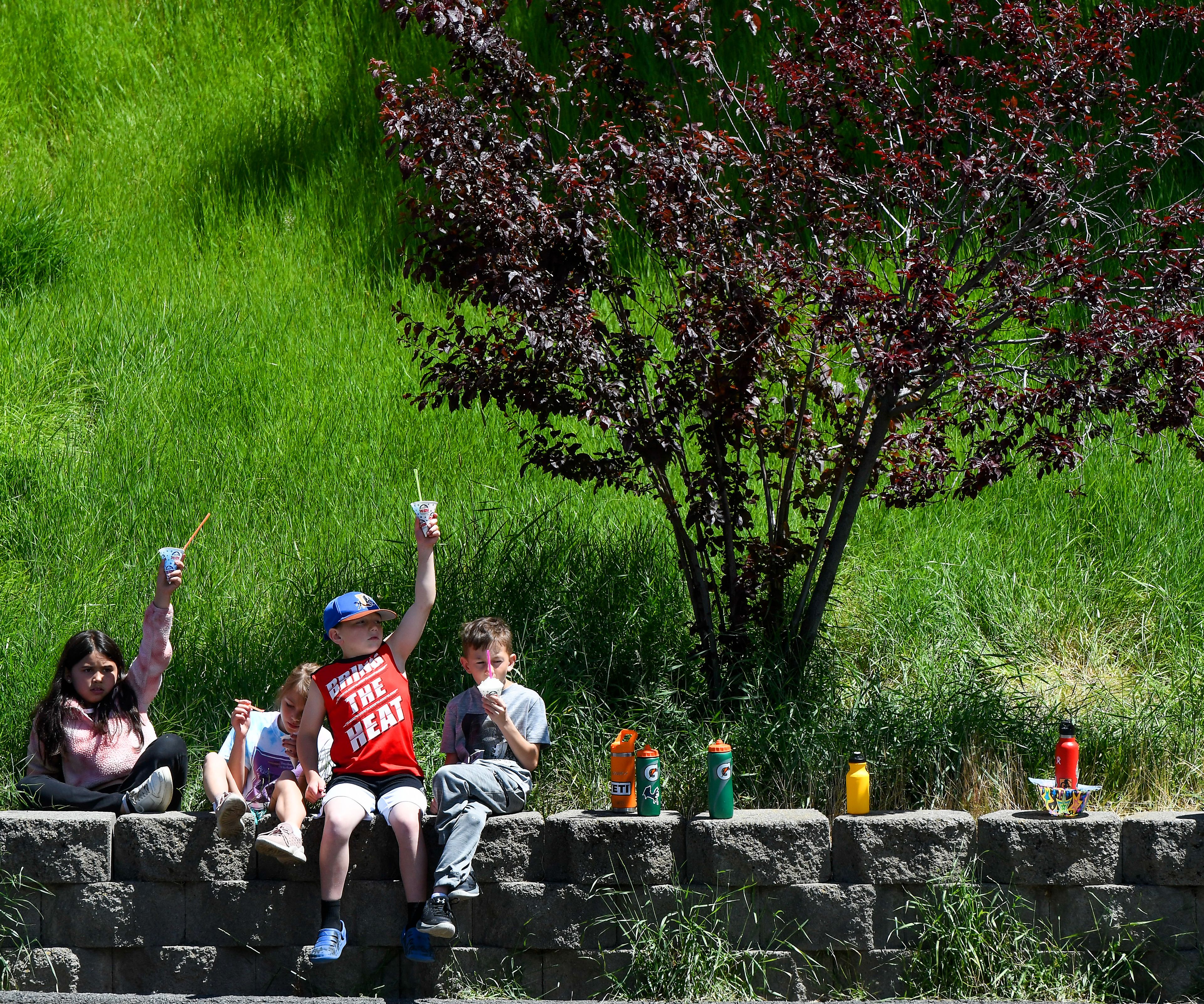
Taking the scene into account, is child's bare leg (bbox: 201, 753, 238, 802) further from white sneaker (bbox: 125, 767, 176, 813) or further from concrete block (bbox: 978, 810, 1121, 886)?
concrete block (bbox: 978, 810, 1121, 886)

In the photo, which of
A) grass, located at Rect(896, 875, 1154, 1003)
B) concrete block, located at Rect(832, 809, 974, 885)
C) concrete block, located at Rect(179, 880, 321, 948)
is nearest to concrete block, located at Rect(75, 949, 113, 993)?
concrete block, located at Rect(179, 880, 321, 948)

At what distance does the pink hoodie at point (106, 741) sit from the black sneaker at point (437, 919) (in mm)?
1539

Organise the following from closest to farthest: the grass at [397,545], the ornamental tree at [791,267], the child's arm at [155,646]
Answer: the child's arm at [155,646] < the ornamental tree at [791,267] < the grass at [397,545]

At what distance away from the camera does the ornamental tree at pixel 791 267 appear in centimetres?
535

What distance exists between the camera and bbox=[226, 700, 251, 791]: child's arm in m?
4.95

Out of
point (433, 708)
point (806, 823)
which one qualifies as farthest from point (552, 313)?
point (806, 823)

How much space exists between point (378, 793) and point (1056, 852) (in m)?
2.64

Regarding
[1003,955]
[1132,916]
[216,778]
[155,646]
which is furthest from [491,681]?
[1132,916]

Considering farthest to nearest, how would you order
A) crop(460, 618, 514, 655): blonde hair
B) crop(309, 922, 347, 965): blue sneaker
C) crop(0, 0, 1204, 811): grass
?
crop(0, 0, 1204, 811): grass, crop(460, 618, 514, 655): blonde hair, crop(309, 922, 347, 965): blue sneaker

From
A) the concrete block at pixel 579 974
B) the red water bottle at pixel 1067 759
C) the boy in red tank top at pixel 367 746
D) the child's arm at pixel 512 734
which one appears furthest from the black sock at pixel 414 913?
the red water bottle at pixel 1067 759

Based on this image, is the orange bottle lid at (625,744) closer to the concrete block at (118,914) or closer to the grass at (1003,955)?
the grass at (1003,955)

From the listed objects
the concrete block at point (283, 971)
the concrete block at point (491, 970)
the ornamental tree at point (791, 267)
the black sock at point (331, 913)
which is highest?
the ornamental tree at point (791, 267)

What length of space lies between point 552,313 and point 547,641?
1676mm

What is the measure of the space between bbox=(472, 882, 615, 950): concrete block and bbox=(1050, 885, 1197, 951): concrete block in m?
1.77
